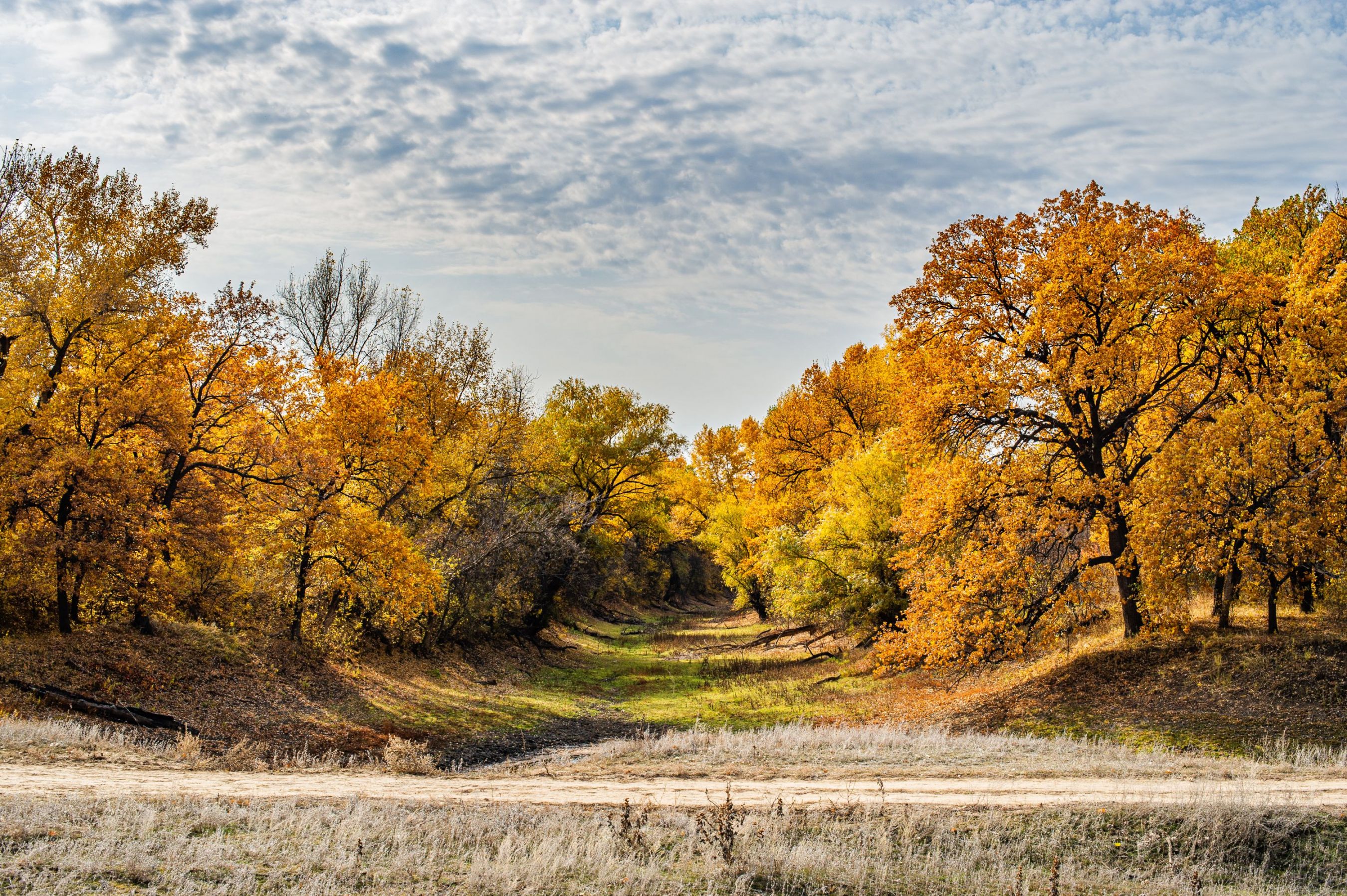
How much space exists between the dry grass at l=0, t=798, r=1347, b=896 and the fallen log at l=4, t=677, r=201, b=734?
8909mm

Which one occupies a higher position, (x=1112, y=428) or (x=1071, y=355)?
(x=1071, y=355)

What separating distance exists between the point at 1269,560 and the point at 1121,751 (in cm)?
578

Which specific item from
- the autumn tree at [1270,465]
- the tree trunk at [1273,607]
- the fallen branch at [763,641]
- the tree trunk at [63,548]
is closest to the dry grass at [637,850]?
the autumn tree at [1270,465]

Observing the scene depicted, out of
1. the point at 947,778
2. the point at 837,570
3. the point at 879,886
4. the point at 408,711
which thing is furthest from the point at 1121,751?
the point at 408,711

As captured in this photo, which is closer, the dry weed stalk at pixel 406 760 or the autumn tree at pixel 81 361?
the dry weed stalk at pixel 406 760

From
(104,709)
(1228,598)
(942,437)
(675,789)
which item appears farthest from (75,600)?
(1228,598)

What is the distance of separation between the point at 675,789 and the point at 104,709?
40.8 feet

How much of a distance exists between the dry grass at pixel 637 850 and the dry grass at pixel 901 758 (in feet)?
9.08

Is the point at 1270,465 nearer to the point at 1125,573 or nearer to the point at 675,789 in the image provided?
the point at 1125,573

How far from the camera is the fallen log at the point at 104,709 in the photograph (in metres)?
15.8

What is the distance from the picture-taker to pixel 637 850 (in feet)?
27.0

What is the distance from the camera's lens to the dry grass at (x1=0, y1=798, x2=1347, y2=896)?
702 cm

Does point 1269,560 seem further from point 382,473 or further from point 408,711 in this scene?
point 382,473

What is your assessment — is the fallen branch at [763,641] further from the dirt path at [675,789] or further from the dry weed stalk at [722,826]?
the dry weed stalk at [722,826]
